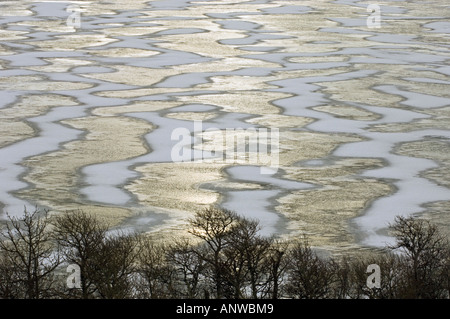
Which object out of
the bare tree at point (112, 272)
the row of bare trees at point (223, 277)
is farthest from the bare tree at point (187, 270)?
the bare tree at point (112, 272)

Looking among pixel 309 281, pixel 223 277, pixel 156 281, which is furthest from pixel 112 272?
pixel 309 281

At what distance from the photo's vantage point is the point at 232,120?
13.2 meters

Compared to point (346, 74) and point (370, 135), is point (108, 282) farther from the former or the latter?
point (346, 74)

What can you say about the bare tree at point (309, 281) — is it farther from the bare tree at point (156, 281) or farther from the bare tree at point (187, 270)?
the bare tree at point (156, 281)

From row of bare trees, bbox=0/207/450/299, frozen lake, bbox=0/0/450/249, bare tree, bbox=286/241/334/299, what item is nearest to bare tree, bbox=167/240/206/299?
row of bare trees, bbox=0/207/450/299

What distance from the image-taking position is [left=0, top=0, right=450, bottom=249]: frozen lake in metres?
9.28

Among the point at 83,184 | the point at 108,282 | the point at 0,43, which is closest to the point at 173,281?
the point at 108,282

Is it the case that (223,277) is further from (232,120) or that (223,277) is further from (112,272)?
(232,120)

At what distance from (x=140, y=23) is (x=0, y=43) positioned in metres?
4.41

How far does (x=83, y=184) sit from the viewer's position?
9953mm

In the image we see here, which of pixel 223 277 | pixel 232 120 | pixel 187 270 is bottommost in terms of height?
pixel 232 120

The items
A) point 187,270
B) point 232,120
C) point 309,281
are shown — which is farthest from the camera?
point 232,120

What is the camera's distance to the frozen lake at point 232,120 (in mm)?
9281

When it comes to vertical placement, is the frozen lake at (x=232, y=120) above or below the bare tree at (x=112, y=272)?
below
